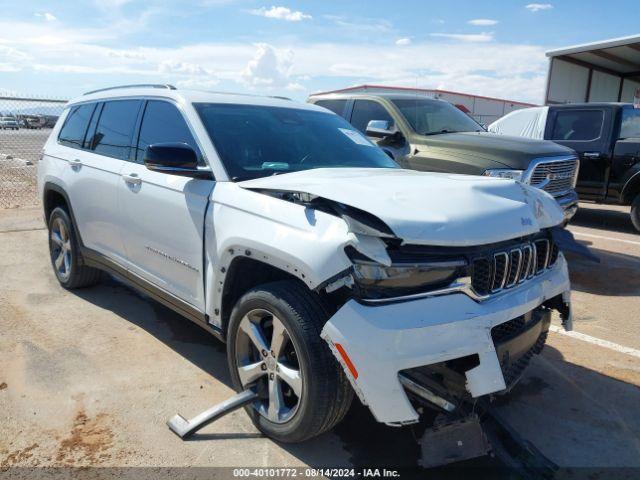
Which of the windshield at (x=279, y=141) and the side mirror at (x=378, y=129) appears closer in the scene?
the windshield at (x=279, y=141)

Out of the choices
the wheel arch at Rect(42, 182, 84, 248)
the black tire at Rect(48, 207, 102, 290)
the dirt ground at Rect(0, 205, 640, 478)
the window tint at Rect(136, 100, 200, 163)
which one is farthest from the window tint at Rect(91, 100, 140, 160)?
the dirt ground at Rect(0, 205, 640, 478)

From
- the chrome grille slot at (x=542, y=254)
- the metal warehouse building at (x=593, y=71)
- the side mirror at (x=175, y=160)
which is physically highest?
the metal warehouse building at (x=593, y=71)

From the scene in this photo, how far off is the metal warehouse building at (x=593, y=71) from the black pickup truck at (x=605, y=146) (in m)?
9.54

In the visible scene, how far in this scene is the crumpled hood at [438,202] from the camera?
2342 mm

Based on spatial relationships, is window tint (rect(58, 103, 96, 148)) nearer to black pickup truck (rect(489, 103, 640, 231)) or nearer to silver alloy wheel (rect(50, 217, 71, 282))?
silver alloy wheel (rect(50, 217, 71, 282))

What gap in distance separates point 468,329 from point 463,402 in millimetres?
419

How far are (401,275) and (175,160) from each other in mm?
1533

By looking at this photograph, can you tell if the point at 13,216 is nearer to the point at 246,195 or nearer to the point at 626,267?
the point at 246,195

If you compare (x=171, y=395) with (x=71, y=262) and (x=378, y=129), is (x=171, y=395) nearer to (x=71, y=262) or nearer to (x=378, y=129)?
(x=71, y=262)

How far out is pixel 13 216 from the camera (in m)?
8.68

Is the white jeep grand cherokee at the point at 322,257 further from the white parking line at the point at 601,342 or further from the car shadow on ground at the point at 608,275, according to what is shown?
the car shadow on ground at the point at 608,275

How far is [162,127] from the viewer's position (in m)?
3.76

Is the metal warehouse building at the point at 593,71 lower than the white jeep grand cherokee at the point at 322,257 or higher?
higher

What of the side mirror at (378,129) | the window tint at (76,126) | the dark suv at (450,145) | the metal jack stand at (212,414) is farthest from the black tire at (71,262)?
the side mirror at (378,129)
